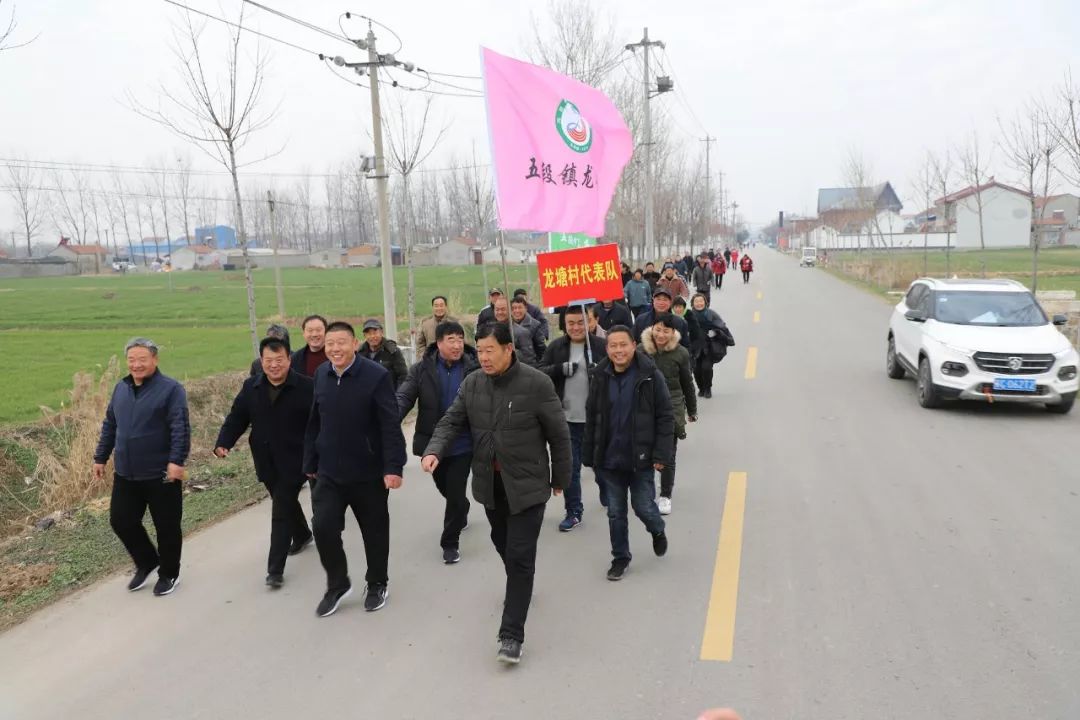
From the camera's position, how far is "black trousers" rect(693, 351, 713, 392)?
11.1m

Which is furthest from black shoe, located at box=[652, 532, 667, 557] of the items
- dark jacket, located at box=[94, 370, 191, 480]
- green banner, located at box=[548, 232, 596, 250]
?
dark jacket, located at box=[94, 370, 191, 480]

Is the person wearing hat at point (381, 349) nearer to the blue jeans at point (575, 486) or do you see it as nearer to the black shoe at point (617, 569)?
the blue jeans at point (575, 486)

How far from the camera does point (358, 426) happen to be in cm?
494

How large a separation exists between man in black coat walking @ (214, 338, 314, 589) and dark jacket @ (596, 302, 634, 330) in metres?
6.14

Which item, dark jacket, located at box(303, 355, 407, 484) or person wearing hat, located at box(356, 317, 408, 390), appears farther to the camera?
person wearing hat, located at box(356, 317, 408, 390)

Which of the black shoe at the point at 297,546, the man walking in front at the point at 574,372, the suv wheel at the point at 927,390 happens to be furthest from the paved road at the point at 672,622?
the suv wheel at the point at 927,390

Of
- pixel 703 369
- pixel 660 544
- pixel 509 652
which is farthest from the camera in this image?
pixel 703 369

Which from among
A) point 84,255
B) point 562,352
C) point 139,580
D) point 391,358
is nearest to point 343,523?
point 139,580

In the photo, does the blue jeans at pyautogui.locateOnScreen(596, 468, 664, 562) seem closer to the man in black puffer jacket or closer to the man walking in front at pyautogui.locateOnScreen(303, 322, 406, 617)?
the man in black puffer jacket

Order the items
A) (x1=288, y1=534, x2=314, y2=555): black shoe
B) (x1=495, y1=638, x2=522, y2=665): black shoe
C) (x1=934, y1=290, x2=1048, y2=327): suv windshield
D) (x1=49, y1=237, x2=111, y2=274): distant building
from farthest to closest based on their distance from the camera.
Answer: (x1=49, y1=237, x2=111, y2=274): distant building < (x1=934, y1=290, x2=1048, y2=327): suv windshield < (x1=288, y1=534, x2=314, y2=555): black shoe < (x1=495, y1=638, x2=522, y2=665): black shoe

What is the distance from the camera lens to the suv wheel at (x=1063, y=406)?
31.9 ft

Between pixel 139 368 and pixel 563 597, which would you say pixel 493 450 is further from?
pixel 139 368

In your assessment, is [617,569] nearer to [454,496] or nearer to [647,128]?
[454,496]

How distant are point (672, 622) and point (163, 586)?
3386 mm
